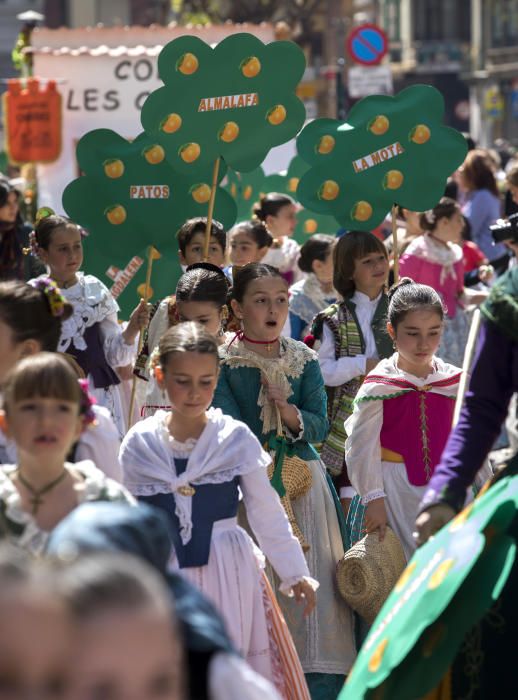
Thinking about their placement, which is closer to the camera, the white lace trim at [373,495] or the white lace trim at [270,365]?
the white lace trim at [373,495]

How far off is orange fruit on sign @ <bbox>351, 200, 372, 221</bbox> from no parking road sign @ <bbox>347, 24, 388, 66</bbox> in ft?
40.8

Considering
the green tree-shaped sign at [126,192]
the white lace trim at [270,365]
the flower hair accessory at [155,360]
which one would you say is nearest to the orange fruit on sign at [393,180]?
the green tree-shaped sign at [126,192]

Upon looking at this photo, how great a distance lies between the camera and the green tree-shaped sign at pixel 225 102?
784 centimetres

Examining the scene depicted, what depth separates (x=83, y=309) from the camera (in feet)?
24.7

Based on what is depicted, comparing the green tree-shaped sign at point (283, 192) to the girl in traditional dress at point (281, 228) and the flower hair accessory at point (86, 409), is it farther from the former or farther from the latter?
the flower hair accessory at point (86, 409)

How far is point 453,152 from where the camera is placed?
8.41 metres

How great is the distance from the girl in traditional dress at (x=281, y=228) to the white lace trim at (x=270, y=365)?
444 centimetres

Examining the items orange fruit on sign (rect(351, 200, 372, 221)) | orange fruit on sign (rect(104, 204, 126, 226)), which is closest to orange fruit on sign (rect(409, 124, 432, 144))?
orange fruit on sign (rect(351, 200, 372, 221))

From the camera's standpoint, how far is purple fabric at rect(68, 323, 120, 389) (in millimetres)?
7645

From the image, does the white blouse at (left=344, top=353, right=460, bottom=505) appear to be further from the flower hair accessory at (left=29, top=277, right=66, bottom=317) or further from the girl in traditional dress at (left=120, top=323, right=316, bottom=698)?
the flower hair accessory at (left=29, top=277, right=66, bottom=317)

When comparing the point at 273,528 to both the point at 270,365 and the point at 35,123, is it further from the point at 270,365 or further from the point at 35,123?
the point at 35,123

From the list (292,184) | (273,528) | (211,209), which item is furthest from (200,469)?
(292,184)

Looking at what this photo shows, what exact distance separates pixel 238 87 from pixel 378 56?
13100 millimetres

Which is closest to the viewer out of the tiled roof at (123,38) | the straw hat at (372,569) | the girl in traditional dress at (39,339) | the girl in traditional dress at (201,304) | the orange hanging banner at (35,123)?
the girl in traditional dress at (39,339)
